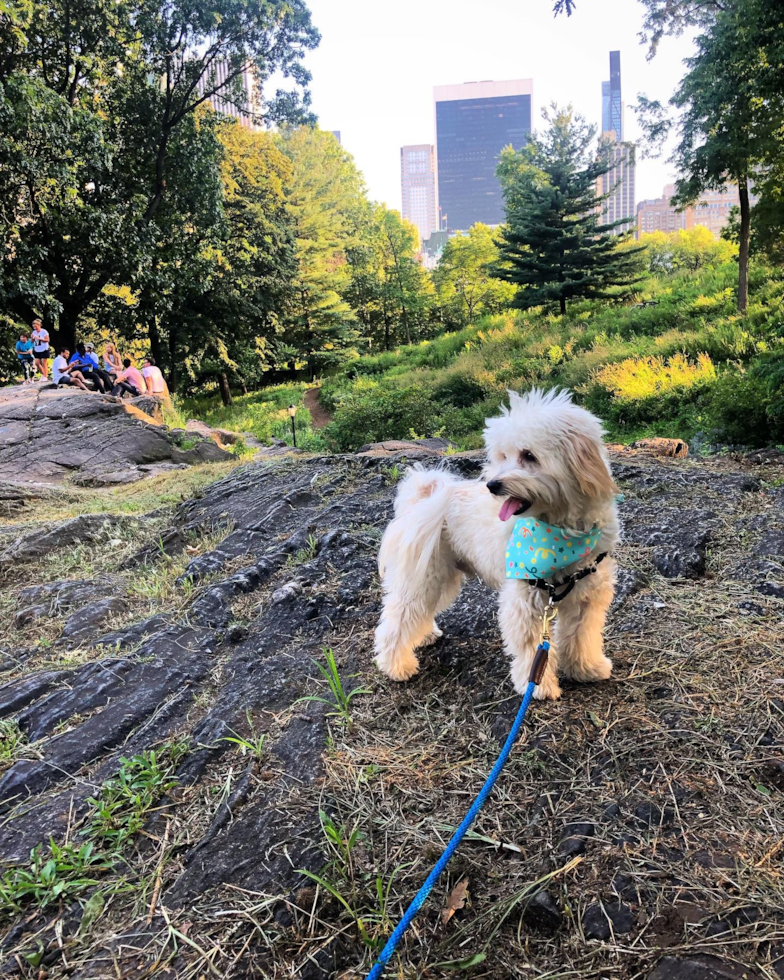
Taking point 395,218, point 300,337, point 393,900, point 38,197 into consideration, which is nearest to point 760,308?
point 393,900

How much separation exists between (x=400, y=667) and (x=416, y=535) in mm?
674

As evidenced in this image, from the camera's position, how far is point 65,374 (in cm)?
1412

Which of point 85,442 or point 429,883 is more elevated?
point 85,442

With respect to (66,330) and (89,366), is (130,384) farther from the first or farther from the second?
(66,330)

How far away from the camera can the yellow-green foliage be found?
461 inches

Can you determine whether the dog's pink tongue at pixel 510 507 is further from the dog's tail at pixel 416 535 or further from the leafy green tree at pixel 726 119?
the leafy green tree at pixel 726 119

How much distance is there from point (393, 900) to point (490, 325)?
26377mm

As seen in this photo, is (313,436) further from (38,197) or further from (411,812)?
(411,812)

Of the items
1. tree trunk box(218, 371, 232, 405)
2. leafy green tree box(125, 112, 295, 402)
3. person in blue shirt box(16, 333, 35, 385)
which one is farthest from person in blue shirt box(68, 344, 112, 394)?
tree trunk box(218, 371, 232, 405)

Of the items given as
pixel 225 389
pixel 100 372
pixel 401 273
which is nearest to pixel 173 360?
pixel 225 389

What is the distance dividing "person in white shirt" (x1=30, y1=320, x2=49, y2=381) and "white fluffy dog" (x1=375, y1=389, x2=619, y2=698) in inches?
589

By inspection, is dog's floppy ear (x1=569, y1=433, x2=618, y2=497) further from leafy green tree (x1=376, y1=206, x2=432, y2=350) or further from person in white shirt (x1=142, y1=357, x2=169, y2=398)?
leafy green tree (x1=376, y1=206, x2=432, y2=350)

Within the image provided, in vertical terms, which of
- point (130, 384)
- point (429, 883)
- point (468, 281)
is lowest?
point (429, 883)

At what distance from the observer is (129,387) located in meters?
14.7
